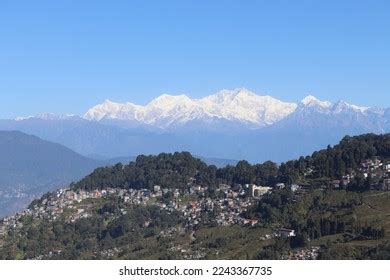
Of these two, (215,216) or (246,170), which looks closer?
(215,216)

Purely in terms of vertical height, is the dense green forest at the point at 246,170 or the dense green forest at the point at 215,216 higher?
the dense green forest at the point at 246,170

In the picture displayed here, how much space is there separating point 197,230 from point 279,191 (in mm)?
9087

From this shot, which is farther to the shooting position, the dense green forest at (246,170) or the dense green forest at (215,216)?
the dense green forest at (246,170)

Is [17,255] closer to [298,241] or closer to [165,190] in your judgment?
[165,190]

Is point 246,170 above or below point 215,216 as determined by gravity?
above

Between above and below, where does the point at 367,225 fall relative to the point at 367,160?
below

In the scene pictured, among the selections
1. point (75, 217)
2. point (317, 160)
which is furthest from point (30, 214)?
point (317, 160)

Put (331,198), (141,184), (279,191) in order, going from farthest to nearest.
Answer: (141,184), (279,191), (331,198)

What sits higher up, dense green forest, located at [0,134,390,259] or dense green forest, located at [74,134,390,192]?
dense green forest, located at [74,134,390,192]

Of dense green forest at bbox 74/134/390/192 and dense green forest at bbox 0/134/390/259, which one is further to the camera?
dense green forest at bbox 74/134/390/192
